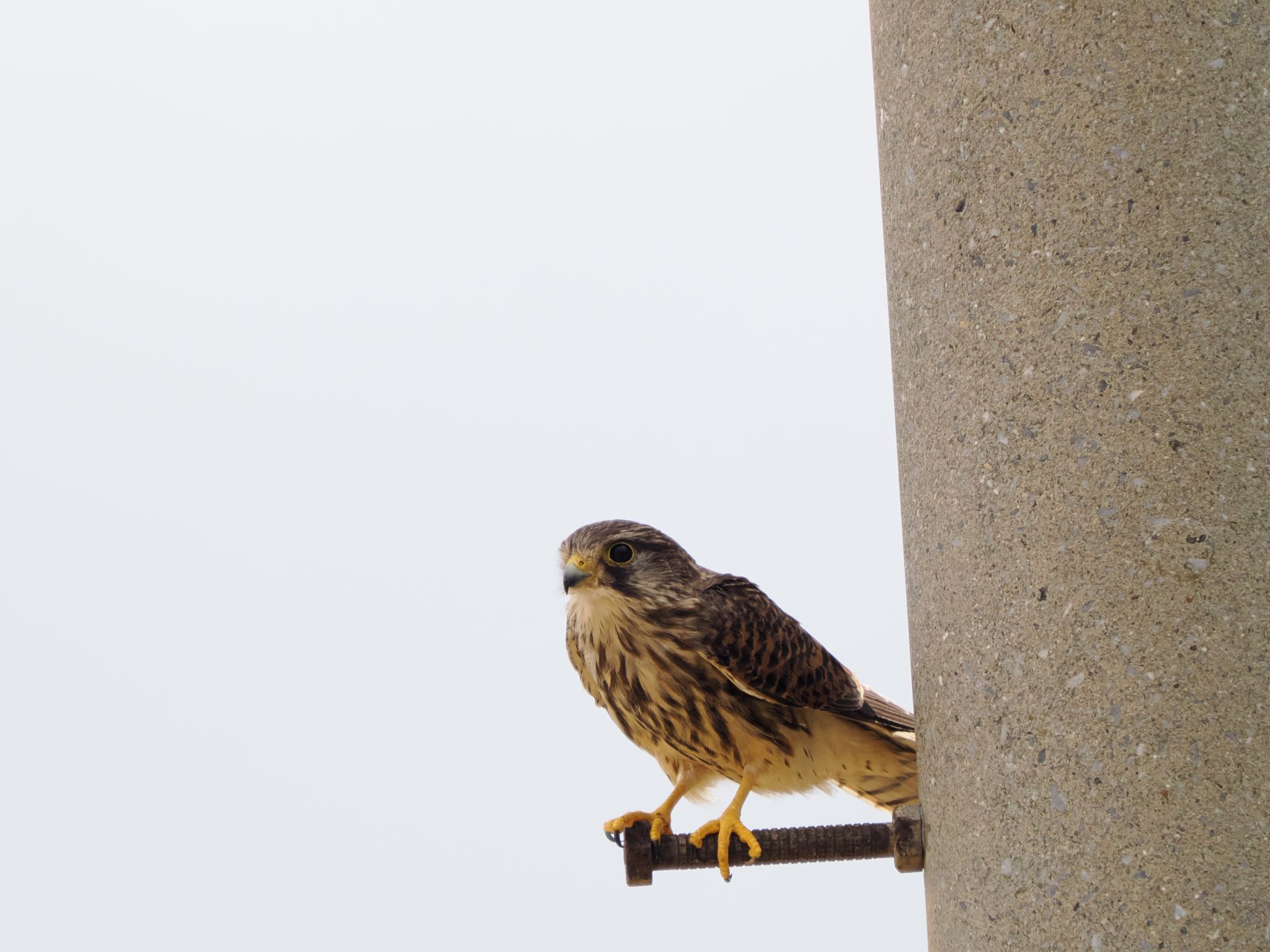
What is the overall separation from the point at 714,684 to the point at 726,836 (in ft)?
1.10

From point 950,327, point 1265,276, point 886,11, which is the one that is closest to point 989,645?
point 950,327

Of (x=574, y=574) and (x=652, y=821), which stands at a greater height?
(x=574, y=574)

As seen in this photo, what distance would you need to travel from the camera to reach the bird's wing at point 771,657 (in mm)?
2236

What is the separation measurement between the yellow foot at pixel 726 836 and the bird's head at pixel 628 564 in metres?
0.43

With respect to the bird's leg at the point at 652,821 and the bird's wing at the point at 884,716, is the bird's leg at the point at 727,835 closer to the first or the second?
the bird's leg at the point at 652,821

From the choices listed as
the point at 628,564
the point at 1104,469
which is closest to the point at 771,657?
the point at 628,564

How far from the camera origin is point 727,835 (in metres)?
1.98

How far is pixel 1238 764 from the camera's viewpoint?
1.45 metres

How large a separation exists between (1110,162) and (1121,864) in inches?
30.9

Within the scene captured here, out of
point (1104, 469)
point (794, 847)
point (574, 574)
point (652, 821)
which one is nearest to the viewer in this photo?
point (1104, 469)

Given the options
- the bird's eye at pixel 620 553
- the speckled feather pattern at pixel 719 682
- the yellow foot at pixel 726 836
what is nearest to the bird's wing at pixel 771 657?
the speckled feather pattern at pixel 719 682

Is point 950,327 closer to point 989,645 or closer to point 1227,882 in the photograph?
point 989,645

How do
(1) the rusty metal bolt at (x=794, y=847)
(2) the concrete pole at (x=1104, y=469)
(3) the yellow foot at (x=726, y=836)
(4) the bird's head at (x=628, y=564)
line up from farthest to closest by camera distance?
(4) the bird's head at (x=628, y=564) → (3) the yellow foot at (x=726, y=836) → (1) the rusty metal bolt at (x=794, y=847) → (2) the concrete pole at (x=1104, y=469)

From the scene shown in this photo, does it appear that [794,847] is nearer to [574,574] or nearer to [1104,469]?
[574,574]
